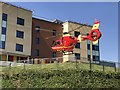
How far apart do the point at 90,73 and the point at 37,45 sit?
2636 cm

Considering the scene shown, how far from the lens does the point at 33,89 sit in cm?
1991

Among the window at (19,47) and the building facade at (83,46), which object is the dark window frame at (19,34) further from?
the building facade at (83,46)

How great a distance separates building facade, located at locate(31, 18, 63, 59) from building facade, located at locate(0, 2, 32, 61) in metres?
2.05

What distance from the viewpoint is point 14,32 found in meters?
43.6

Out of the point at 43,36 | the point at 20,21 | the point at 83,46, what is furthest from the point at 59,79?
the point at 83,46

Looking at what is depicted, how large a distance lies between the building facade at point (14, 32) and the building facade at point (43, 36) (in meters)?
2.05

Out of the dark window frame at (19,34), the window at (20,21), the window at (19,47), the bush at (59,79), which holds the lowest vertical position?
the bush at (59,79)

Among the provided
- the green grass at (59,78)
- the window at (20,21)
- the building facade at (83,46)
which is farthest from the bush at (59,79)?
the building facade at (83,46)

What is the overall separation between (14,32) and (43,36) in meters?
6.56

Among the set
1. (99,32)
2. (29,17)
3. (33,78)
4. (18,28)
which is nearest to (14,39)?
(18,28)

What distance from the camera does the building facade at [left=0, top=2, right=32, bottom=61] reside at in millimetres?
42125

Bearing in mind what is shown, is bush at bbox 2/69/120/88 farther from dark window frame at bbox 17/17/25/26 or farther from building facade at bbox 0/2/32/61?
dark window frame at bbox 17/17/25/26

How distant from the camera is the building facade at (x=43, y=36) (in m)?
47.4

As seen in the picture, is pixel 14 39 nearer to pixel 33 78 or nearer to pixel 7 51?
pixel 7 51
